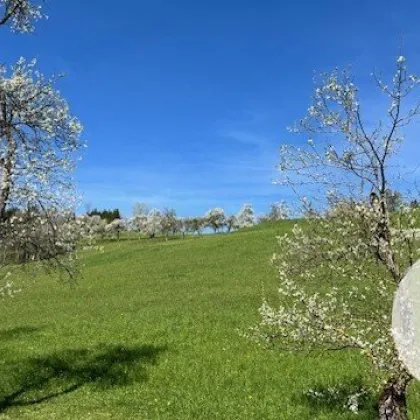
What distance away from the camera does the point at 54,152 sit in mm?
17250

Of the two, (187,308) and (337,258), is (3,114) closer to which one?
(337,258)

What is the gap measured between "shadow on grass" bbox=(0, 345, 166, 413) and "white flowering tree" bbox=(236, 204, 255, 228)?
468 ft

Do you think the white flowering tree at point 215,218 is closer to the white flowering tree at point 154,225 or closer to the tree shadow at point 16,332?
the white flowering tree at point 154,225

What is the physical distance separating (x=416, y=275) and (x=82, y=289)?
4344 cm

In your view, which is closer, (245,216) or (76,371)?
(76,371)

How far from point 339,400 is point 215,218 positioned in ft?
469

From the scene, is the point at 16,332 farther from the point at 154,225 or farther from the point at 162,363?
the point at 154,225

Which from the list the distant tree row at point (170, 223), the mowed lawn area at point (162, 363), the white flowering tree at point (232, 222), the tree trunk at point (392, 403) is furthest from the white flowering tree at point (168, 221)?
the tree trunk at point (392, 403)

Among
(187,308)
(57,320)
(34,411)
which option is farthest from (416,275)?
(57,320)

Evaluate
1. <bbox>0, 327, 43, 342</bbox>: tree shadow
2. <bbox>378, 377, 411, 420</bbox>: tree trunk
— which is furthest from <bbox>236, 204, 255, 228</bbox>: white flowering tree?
<bbox>378, 377, 411, 420</bbox>: tree trunk

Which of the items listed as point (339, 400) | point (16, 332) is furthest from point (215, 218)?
point (339, 400)

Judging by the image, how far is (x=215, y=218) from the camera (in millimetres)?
159625

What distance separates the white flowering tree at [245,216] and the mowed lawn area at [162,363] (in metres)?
124

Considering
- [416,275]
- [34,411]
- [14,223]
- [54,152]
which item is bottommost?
[34,411]
